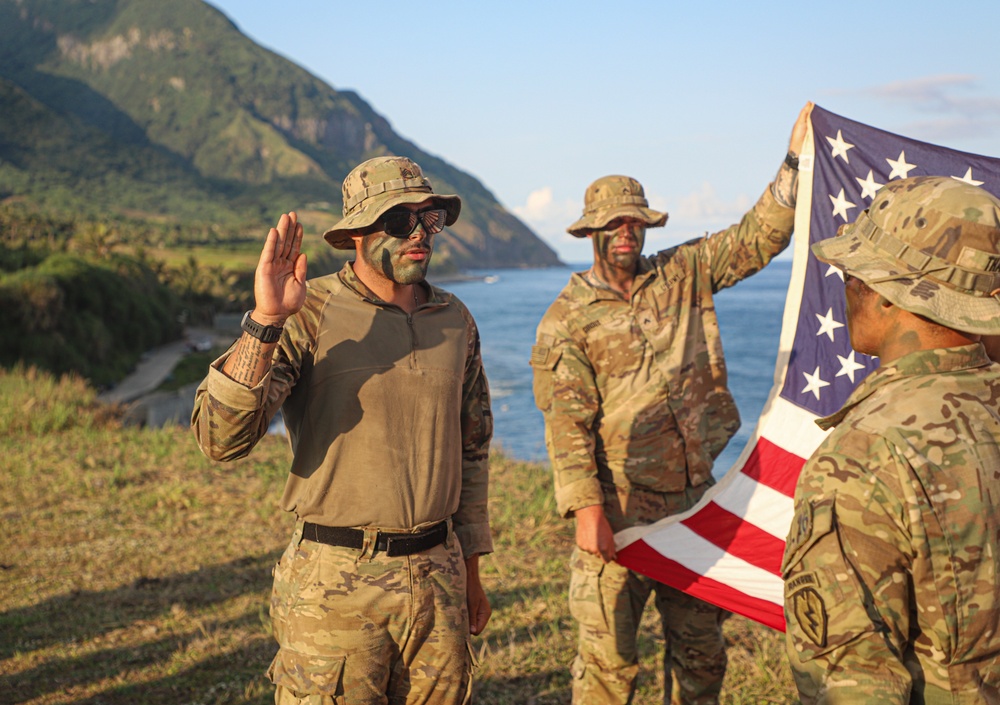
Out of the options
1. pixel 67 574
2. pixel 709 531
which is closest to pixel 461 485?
pixel 709 531

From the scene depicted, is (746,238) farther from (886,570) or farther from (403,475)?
(886,570)

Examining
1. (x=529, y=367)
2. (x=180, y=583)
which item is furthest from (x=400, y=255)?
(x=529, y=367)

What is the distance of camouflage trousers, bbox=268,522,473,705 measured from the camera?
10.0 feet

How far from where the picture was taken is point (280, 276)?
284cm

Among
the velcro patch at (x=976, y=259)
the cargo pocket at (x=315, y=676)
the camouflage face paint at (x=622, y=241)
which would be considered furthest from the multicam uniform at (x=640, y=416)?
the velcro patch at (x=976, y=259)

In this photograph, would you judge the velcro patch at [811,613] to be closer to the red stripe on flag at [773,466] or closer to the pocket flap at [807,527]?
the pocket flap at [807,527]

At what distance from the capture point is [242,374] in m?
2.76

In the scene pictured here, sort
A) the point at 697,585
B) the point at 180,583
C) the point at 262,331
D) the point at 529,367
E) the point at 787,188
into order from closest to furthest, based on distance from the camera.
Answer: the point at 262,331 → the point at 697,585 → the point at 787,188 → the point at 180,583 → the point at 529,367

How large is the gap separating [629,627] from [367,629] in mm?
1737

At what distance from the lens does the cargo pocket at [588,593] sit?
4406 millimetres

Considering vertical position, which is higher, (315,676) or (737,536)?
(737,536)

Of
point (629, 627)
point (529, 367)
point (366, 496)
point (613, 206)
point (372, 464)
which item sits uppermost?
point (613, 206)

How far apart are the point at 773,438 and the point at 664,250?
1140mm

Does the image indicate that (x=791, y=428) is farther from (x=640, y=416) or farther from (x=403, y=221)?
(x=403, y=221)
